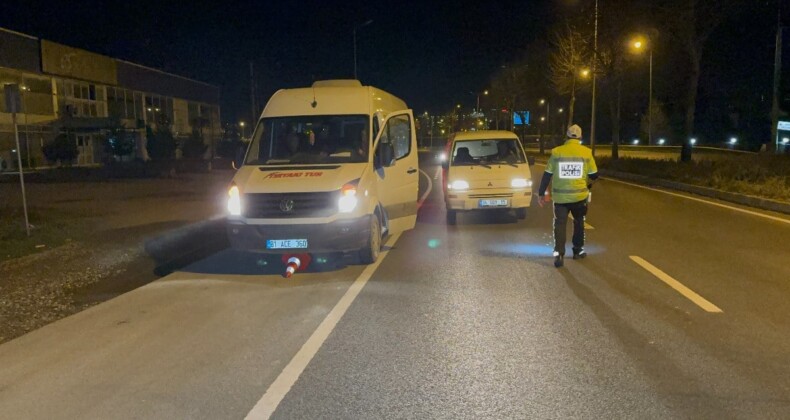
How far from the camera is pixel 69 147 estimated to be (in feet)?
134

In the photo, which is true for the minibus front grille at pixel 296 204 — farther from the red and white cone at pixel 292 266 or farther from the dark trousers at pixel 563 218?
the dark trousers at pixel 563 218

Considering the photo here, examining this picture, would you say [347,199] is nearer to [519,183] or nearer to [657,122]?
[519,183]

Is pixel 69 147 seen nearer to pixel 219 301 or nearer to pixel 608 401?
pixel 219 301

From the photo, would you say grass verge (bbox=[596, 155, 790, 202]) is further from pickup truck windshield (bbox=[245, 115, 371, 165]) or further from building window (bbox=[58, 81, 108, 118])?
building window (bbox=[58, 81, 108, 118])

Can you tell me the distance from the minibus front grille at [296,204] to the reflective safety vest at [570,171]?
311 cm

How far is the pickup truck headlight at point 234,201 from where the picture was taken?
9.40 m

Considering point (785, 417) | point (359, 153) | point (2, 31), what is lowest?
point (785, 417)

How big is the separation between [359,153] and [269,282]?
249cm

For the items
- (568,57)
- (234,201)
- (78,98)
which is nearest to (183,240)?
(234,201)

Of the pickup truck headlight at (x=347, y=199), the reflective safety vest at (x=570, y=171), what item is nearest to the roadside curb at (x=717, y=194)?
the reflective safety vest at (x=570, y=171)

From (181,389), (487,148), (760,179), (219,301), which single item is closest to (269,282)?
(219,301)

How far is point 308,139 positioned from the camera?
35.2 feet

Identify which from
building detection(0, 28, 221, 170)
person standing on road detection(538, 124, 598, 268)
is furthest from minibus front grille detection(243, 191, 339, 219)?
building detection(0, 28, 221, 170)

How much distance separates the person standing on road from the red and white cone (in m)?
3.65
